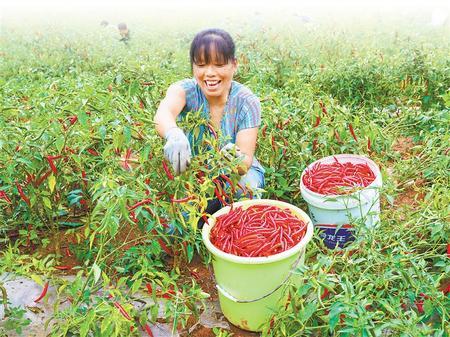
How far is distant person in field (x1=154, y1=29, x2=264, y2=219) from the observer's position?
109 inches

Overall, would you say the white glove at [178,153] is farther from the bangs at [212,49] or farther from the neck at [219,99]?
the neck at [219,99]

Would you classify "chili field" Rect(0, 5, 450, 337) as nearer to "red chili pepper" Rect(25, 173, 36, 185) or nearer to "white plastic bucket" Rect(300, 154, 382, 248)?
"red chili pepper" Rect(25, 173, 36, 185)

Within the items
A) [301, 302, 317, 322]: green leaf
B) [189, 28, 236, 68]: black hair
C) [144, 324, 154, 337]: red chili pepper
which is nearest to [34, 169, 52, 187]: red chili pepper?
[144, 324, 154, 337]: red chili pepper

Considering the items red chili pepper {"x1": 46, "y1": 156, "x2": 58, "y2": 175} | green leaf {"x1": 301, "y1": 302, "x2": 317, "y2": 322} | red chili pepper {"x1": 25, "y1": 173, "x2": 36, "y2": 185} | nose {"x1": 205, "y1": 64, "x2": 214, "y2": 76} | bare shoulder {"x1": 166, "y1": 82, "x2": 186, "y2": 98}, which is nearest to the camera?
green leaf {"x1": 301, "y1": 302, "x2": 317, "y2": 322}

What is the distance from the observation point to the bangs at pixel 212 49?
2.77 metres

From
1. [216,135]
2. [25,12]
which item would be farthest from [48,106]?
[25,12]

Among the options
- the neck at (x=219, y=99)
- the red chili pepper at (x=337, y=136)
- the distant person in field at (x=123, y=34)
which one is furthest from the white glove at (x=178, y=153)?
the distant person in field at (x=123, y=34)

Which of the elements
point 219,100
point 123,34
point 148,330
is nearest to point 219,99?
point 219,100

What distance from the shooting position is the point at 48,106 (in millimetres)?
2520

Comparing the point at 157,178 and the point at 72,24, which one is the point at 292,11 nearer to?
the point at 72,24

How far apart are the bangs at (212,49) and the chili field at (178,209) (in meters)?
0.34

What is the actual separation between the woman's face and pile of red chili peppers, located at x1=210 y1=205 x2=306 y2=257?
75 cm

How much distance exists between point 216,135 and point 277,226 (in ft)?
1.78

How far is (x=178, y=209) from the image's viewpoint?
91.2 inches
